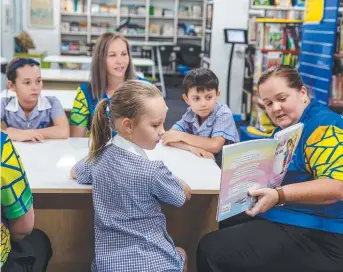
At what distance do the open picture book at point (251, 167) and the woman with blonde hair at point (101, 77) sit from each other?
1.28 meters

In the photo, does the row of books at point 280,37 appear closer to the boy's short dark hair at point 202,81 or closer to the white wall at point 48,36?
the boy's short dark hair at point 202,81

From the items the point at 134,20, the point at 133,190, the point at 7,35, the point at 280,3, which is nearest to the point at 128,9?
the point at 134,20

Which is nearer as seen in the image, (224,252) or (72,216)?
(224,252)

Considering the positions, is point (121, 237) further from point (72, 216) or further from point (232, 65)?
point (232, 65)

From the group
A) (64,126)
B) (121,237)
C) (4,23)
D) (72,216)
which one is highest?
(4,23)

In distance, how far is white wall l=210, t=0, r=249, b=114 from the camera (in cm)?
647

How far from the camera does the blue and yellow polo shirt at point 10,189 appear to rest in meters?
1.13

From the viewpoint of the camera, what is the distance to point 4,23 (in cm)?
777

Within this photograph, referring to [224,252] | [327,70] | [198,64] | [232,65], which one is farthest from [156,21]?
[224,252]

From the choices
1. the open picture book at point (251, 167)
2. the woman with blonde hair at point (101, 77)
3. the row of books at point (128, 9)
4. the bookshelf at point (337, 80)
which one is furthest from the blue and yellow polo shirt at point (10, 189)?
the row of books at point (128, 9)

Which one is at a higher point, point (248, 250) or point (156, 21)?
point (156, 21)

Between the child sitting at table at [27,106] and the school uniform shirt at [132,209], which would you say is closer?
the school uniform shirt at [132,209]

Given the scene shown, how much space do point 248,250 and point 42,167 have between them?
831mm

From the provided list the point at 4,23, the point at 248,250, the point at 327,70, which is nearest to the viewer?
the point at 248,250
